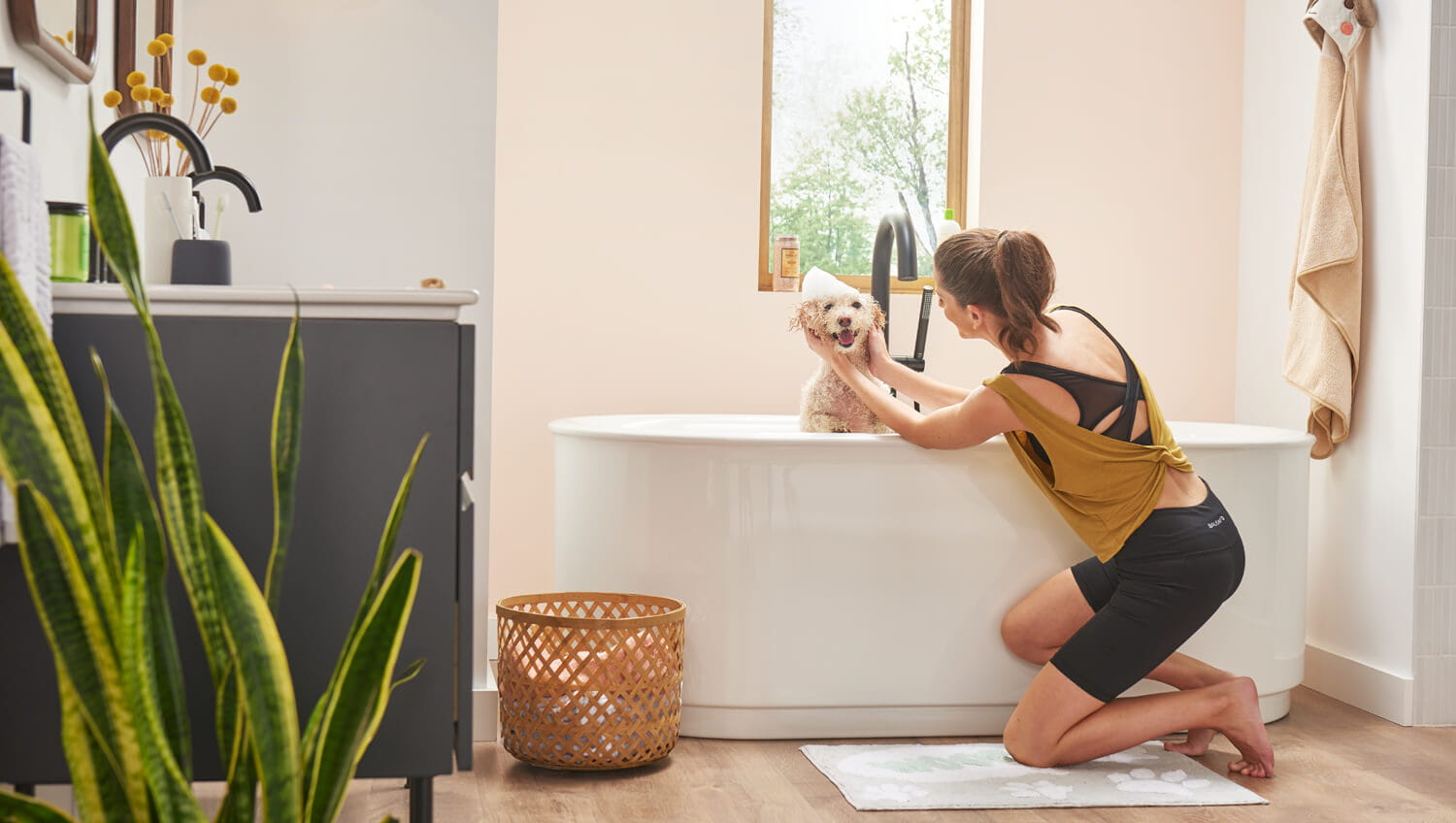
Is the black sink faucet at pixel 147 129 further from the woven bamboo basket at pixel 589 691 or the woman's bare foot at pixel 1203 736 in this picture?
the woman's bare foot at pixel 1203 736

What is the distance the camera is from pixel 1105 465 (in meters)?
2.30

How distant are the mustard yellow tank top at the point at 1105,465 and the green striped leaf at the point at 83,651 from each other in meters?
1.63

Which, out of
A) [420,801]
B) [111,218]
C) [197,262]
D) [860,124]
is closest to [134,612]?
[111,218]

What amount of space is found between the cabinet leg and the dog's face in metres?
1.37

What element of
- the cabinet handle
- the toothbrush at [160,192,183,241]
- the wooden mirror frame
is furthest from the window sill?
the cabinet handle

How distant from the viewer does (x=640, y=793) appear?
7.23 ft

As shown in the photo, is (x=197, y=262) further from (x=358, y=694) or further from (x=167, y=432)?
(x=358, y=694)

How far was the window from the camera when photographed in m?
3.80

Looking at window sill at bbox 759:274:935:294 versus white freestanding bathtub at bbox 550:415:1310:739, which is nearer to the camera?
white freestanding bathtub at bbox 550:415:1310:739

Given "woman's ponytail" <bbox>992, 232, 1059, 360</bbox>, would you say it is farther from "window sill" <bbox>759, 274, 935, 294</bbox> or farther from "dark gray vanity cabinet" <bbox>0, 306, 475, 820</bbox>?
"window sill" <bbox>759, 274, 935, 294</bbox>

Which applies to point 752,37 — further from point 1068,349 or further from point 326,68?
point 1068,349

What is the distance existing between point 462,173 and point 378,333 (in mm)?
1212

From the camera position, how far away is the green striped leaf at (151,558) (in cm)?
111

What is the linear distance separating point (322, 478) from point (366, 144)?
1344 millimetres
